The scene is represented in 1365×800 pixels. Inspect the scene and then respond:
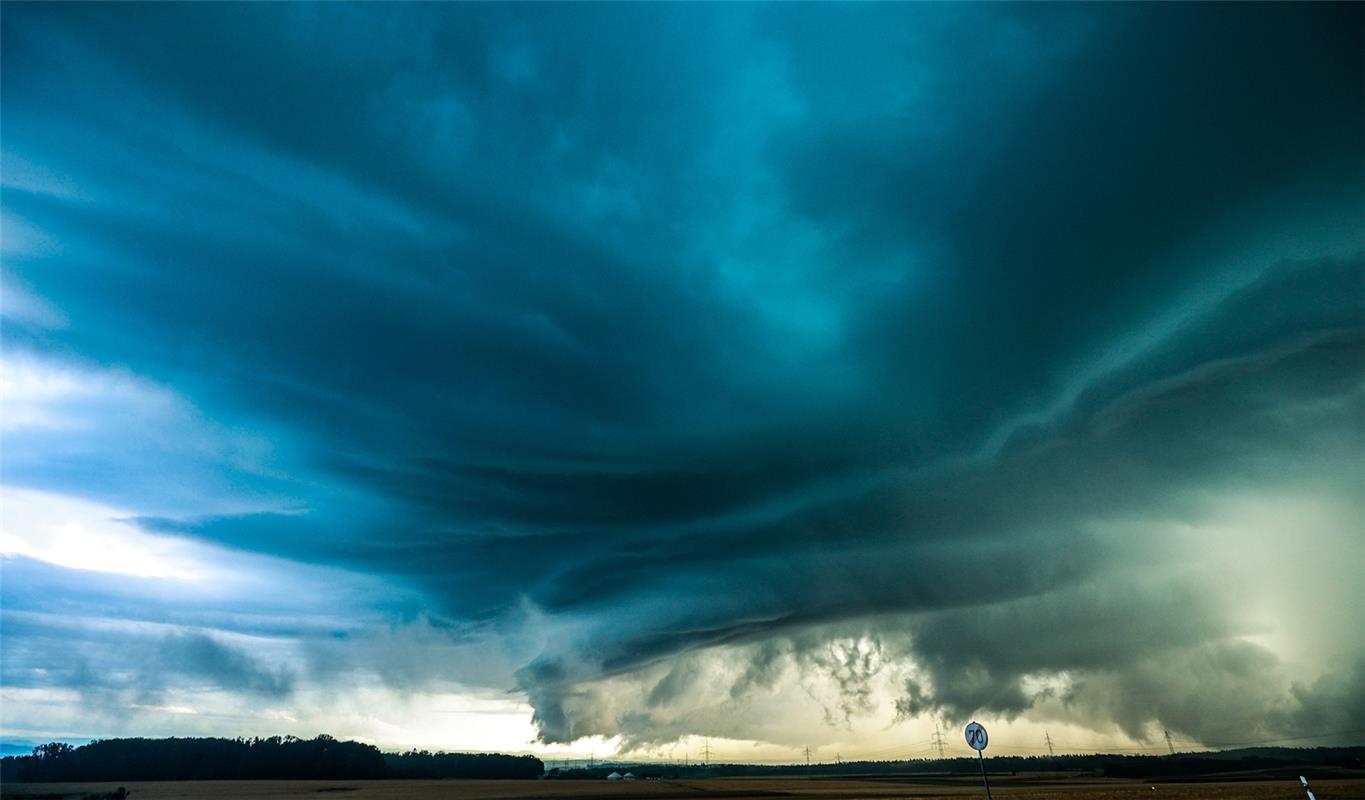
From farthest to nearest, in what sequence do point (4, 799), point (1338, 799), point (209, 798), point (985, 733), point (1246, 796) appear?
1. point (4, 799)
2. point (209, 798)
3. point (1246, 796)
4. point (1338, 799)
5. point (985, 733)

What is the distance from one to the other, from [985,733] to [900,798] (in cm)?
8750

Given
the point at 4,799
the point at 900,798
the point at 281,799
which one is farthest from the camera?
the point at 4,799

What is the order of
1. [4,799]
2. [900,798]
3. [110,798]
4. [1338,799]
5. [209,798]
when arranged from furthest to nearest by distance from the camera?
[4,799] < [209,798] < [110,798] < [900,798] < [1338,799]

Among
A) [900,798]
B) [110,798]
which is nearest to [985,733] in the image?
[900,798]

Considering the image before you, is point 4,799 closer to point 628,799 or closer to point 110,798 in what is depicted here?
point 110,798

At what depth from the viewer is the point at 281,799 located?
14162cm

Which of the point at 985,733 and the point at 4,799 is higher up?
the point at 985,733

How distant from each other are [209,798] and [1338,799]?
195m

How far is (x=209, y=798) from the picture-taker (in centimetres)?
15275

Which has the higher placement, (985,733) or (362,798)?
(985,733)

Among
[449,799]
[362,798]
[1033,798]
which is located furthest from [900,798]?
[362,798]

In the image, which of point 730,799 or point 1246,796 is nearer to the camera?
point 1246,796

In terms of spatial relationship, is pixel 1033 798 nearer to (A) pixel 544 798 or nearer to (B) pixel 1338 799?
(B) pixel 1338 799

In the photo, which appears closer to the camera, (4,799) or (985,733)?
(985,733)
